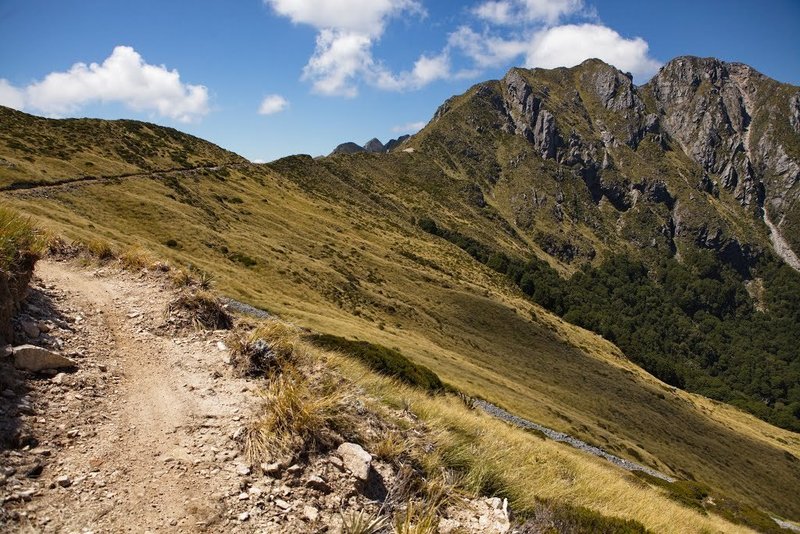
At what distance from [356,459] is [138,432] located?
3.20m

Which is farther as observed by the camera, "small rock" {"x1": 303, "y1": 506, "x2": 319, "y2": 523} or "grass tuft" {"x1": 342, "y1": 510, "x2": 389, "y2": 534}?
Result: "small rock" {"x1": 303, "y1": 506, "x2": 319, "y2": 523}

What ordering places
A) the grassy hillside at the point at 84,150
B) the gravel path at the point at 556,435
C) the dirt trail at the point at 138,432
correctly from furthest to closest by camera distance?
the grassy hillside at the point at 84,150 → the gravel path at the point at 556,435 → the dirt trail at the point at 138,432

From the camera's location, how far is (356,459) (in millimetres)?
6875

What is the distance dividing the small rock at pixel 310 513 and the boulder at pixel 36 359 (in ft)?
16.5

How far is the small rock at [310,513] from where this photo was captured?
591cm

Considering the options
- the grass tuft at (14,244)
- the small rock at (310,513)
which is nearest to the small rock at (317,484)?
the small rock at (310,513)

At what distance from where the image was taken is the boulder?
730cm

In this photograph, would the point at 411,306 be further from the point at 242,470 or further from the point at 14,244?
the point at 242,470

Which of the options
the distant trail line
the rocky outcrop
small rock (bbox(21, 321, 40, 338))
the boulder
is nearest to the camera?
the boulder

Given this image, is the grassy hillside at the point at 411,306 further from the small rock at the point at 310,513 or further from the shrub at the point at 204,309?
the small rock at the point at 310,513

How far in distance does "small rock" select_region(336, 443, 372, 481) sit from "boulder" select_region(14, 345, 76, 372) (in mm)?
4956

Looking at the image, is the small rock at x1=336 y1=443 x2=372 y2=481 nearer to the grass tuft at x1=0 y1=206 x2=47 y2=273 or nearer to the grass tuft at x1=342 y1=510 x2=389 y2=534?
the grass tuft at x1=342 y1=510 x2=389 y2=534

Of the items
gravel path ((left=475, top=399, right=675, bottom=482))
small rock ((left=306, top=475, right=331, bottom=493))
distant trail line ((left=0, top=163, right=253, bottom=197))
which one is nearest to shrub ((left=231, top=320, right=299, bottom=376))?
small rock ((left=306, top=475, right=331, bottom=493))

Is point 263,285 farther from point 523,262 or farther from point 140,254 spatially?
point 523,262
